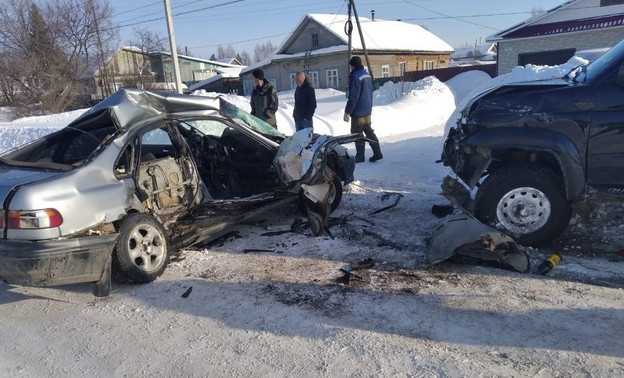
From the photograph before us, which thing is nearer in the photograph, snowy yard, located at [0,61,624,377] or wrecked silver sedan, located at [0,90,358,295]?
snowy yard, located at [0,61,624,377]

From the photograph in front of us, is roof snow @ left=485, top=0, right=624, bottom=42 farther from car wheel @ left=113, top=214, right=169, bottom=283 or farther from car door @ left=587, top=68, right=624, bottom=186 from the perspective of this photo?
car wheel @ left=113, top=214, right=169, bottom=283

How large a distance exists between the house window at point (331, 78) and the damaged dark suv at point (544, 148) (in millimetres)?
31074

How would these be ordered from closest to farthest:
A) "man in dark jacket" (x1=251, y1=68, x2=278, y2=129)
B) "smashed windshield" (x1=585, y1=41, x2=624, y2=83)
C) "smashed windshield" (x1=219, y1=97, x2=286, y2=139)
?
"smashed windshield" (x1=585, y1=41, x2=624, y2=83)
"smashed windshield" (x1=219, y1=97, x2=286, y2=139)
"man in dark jacket" (x1=251, y1=68, x2=278, y2=129)

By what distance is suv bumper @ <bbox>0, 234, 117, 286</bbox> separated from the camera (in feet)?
10.5

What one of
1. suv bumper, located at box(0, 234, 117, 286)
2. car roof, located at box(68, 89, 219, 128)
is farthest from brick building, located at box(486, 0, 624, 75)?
suv bumper, located at box(0, 234, 117, 286)

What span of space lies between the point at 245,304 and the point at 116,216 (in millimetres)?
1362

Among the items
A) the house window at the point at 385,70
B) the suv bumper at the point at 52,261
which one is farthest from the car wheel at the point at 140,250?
the house window at the point at 385,70

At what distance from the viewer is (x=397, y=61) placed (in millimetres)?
36250

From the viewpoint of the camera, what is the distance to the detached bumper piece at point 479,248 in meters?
3.71

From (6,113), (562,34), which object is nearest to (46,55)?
(6,113)

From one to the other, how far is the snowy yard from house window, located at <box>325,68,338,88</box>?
31.0m

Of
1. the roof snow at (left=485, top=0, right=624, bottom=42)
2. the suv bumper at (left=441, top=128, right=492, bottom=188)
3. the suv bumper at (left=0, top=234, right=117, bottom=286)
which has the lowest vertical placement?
the suv bumper at (left=0, top=234, right=117, bottom=286)

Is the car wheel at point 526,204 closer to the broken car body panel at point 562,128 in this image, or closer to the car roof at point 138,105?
the broken car body panel at point 562,128

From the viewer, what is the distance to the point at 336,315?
324 centimetres
